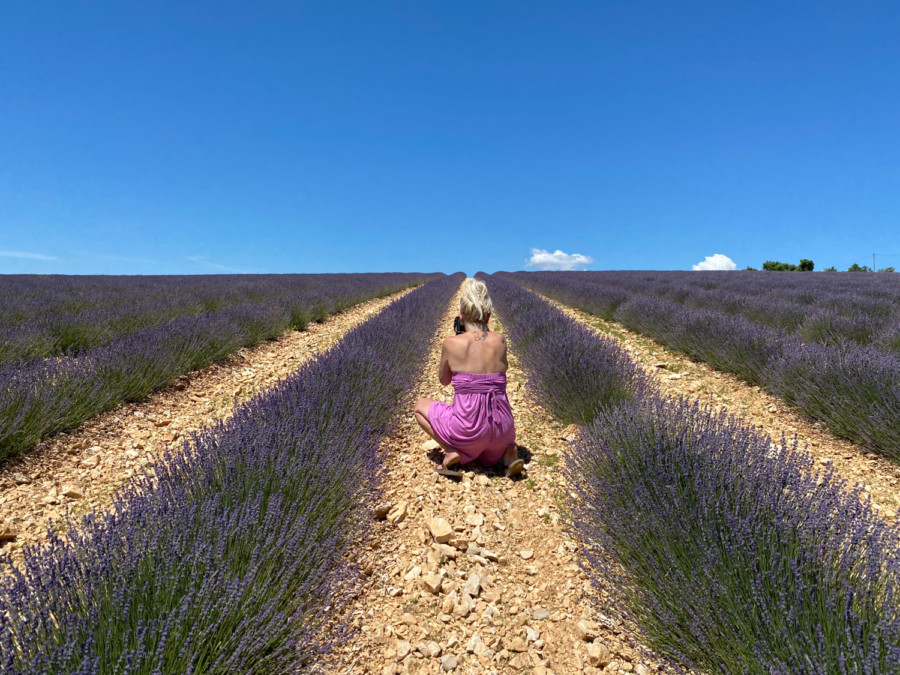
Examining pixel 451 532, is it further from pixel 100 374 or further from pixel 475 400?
pixel 100 374

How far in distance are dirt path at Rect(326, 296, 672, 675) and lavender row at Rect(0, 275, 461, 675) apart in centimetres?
18

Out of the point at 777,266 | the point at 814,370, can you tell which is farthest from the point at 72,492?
the point at 777,266

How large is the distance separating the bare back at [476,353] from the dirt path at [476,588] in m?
0.71

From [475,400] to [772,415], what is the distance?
9.93 feet

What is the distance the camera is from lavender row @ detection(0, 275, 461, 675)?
1024mm

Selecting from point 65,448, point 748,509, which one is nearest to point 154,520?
point 748,509

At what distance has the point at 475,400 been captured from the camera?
2.54m

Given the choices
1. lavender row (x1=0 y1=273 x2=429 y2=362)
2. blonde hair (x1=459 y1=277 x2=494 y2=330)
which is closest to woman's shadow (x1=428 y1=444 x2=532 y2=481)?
blonde hair (x1=459 y1=277 x2=494 y2=330)

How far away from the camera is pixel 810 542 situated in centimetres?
135

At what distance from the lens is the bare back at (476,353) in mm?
2605

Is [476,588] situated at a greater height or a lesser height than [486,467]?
lesser

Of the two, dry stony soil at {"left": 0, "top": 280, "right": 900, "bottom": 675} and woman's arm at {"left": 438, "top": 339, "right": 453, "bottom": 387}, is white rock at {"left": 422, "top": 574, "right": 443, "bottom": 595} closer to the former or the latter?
dry stony soil at {"left": 0, "top": 280, "right": 900, "bottom": 675}

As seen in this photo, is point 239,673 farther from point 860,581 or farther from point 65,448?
point 65,448

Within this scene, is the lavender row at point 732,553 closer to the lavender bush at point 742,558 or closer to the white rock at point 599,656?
the lavender bush at point 742,558
